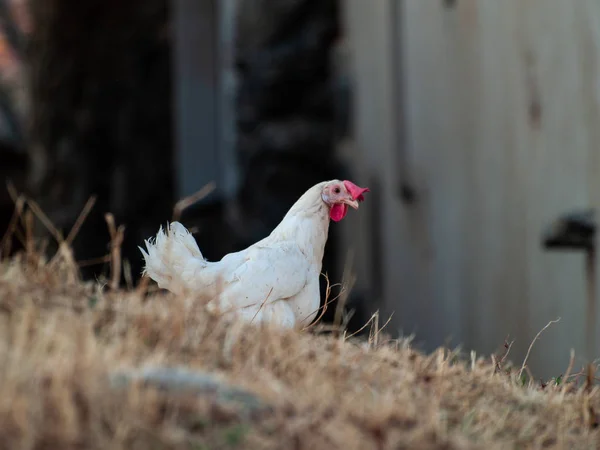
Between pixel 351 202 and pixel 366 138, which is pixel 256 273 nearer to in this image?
pixel 351 202

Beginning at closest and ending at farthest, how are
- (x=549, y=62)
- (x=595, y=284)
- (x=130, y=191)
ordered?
1. (x=595, y=284)
2. (x=549, y=62)
3. (x=130, y=191)

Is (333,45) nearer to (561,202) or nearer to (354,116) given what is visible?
(354,116)

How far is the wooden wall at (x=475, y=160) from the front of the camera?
703 cm

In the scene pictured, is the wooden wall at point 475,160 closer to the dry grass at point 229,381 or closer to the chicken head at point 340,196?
the chicken head at point 340,196

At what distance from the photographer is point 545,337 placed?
23.9 feet

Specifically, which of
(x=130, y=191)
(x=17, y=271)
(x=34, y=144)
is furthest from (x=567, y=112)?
(x=34, y=144)

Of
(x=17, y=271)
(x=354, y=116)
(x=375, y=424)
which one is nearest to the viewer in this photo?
(x=375, y=424)

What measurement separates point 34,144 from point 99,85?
1.18 meters

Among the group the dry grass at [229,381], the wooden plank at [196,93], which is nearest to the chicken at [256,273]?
the dry grass at [229,381]

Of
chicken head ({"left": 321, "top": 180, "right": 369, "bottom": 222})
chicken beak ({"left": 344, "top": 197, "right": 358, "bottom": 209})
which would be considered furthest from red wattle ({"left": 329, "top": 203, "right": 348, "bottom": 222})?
chicken beak ({"left": 344, "top": 197, "right": 358, "bottom": 209})

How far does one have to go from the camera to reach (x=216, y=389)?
2.91 meters

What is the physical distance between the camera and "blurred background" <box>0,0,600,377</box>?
23.7ft

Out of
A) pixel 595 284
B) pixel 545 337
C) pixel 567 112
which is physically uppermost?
pixel 567 112

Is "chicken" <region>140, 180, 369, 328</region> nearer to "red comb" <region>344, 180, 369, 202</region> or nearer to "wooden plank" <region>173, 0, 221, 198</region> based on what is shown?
"red comb" <region>344, 180, 369, 202</region>
